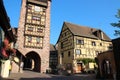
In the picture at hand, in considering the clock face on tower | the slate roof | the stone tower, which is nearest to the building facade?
the slate roof

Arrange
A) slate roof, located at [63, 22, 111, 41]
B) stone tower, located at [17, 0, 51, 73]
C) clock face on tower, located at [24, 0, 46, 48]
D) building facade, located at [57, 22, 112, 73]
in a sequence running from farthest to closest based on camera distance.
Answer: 1. slate roof, located at [63, 22, 111, 41]
2. building facade, located at [57, 22, 112, 73]
3. clock face on tower, located at [24, 0, 46, 48]
4. stone tower, located at [17, 0, 51, 73]

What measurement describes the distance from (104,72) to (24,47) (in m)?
16.9

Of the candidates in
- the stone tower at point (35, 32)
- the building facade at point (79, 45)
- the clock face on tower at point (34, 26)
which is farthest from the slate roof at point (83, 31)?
the clock face on tower at point (34, 26)

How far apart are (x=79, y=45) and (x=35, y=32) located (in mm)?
10124

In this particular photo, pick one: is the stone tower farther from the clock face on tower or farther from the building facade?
the building facade

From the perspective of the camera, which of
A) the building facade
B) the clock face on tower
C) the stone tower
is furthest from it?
Result: the building facade

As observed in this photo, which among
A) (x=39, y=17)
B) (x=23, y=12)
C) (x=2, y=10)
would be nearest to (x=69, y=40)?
(x=39, y=17)

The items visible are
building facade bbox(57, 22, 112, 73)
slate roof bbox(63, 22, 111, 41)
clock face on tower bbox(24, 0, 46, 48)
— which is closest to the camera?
clock face on tower bbox(24, 0, 46, 48)

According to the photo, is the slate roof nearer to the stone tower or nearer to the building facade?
the building facade

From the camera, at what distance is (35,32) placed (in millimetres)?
32094

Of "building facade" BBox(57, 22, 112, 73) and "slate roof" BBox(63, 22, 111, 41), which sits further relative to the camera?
"slate roof" BBox(63, 22, 111, 41)

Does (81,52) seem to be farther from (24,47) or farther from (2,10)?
(2,10)

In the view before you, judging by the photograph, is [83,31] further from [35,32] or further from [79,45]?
[35,32]

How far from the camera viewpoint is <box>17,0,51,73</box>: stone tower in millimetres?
31297
